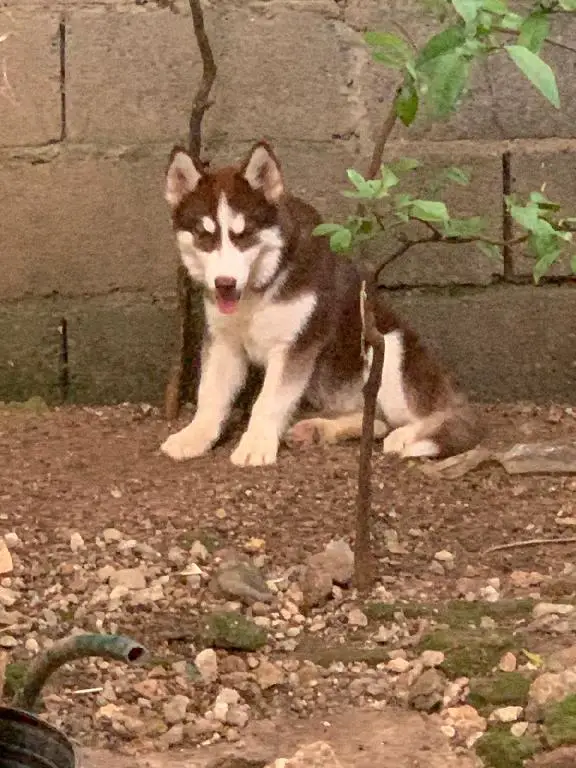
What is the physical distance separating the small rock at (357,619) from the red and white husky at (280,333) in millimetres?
813

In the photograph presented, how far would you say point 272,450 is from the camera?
305 centimetres

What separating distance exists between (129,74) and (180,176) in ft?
1.70

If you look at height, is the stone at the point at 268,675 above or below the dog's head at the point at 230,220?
below

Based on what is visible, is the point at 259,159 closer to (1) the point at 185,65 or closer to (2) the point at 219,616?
(1) the point at 185,65

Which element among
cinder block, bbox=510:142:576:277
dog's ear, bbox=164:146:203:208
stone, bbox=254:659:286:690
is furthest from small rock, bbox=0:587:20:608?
cinder block, bbox=510:142:576:277

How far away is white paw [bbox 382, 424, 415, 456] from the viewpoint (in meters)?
3.09

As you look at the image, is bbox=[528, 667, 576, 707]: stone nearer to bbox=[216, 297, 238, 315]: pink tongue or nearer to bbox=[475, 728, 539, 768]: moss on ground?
bbox=[475, 728, 539, 768]: moss on ground

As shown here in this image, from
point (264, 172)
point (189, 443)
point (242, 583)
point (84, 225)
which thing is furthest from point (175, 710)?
point (84, 225)

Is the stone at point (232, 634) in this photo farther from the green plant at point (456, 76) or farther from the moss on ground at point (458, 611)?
the green plant at point (456, 76)

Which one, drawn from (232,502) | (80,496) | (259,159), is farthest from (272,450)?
(259,159)

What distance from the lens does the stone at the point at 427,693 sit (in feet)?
6.32

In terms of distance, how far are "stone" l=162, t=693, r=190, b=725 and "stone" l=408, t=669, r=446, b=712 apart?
37cm

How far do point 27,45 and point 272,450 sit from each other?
1.38 meters

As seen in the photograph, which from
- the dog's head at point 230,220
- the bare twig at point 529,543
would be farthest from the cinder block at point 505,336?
the bare twig at point 529,543
